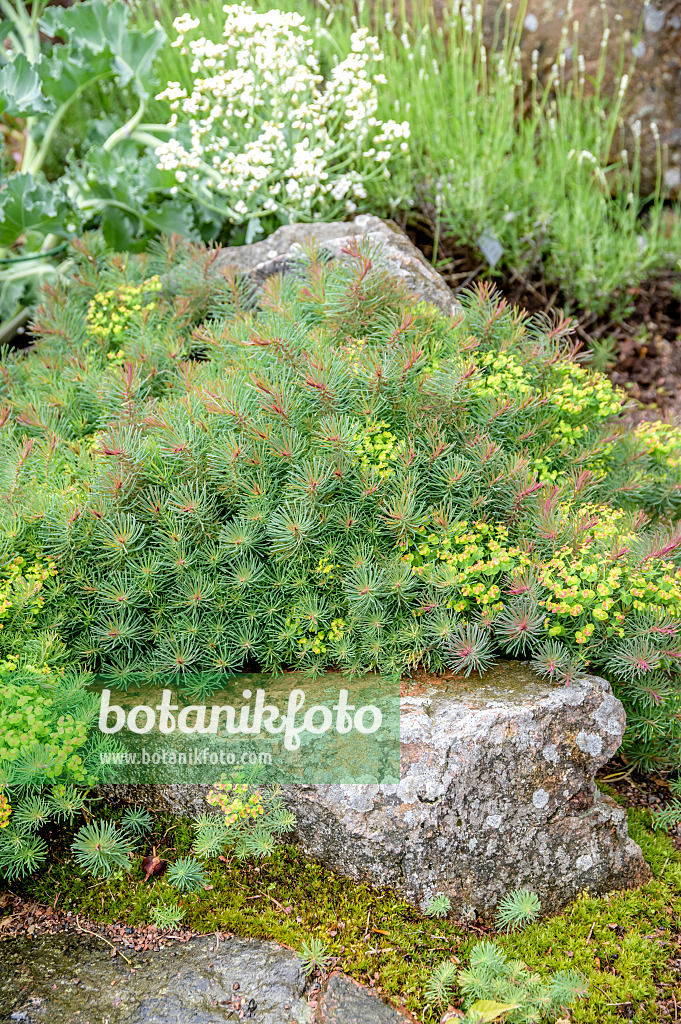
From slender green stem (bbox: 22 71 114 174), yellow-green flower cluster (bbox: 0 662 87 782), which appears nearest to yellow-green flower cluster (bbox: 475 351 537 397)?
yellow-green flower cluster (bbox: 0 662 87 782)

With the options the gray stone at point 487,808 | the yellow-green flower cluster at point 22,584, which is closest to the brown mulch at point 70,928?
the gray stone at point 487,808

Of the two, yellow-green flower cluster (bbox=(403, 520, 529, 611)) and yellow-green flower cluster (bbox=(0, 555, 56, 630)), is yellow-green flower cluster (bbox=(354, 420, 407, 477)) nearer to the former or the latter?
yellow-green flower cluster (bbox=(403, 520, 529, 611))

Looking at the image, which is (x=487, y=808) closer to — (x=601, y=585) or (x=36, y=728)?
(x=601, y=585)

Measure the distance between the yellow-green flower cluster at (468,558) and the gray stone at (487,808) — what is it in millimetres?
314

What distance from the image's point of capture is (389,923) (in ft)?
7.23

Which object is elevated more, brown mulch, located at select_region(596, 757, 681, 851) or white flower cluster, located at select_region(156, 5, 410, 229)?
white flower cluster, located at select_region(156, 5, 410, 229)

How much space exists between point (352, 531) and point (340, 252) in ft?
4.78

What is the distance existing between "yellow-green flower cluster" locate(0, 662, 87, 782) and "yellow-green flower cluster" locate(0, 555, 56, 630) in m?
0.23

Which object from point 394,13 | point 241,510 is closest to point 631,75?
point 394,13

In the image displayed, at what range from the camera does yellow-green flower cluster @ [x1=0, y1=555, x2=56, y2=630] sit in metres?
2.41

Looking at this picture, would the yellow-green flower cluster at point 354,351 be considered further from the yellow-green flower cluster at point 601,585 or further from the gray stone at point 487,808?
the gray stone at point 487,808

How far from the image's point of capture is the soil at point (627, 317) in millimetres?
4508

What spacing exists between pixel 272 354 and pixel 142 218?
2.11m

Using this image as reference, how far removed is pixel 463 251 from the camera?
15.3 ft
